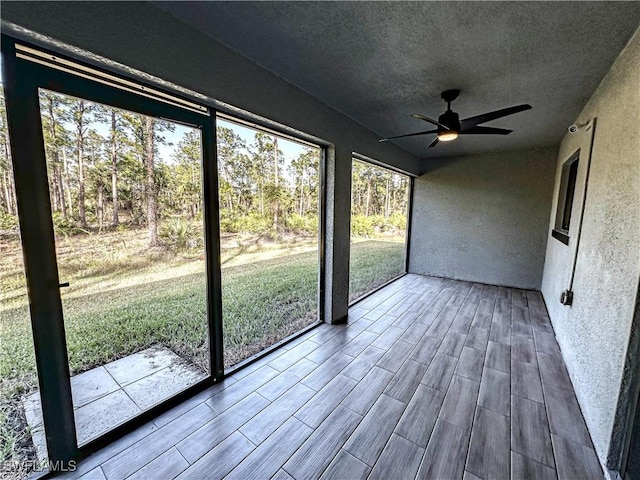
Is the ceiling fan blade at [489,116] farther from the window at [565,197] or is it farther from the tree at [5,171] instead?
the tree at [5,171]

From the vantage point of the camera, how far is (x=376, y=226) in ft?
16.7

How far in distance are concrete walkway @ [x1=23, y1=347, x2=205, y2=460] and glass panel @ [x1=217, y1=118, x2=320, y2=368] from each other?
424 mm

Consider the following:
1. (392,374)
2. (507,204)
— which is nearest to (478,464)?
(392,374)

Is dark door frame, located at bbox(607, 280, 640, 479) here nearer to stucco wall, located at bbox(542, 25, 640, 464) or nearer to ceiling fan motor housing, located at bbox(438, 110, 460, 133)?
stucco wall, located at bbox(542, 25, 640, 464)

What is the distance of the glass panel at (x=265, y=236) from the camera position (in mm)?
2229

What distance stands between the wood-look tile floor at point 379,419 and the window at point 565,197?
1500mm

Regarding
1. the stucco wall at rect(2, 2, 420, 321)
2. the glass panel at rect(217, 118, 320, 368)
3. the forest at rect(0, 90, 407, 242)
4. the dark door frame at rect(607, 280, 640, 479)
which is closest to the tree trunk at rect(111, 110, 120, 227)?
the forest at rect(0, 90, 407, 242)

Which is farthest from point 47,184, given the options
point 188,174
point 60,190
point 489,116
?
point 489,116

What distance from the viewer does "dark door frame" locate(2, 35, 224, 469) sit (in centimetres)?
118

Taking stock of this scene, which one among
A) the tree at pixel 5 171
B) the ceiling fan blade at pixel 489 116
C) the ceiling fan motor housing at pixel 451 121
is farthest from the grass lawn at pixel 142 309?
the ceiling fan blade at pixel 489 116

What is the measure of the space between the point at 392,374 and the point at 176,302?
71.9 inches

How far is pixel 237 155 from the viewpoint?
227cm

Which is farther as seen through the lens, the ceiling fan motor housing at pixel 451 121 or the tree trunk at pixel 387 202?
the tree trunk at pixel 387 202

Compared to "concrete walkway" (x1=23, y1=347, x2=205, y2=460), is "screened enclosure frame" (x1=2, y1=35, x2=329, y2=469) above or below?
above
